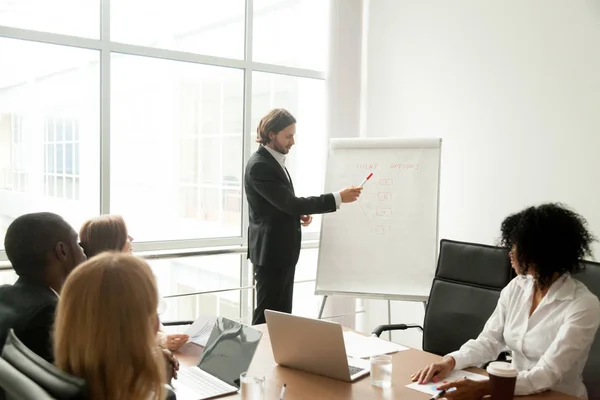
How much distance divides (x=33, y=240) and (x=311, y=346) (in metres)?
0.82

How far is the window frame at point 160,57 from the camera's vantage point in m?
3.31

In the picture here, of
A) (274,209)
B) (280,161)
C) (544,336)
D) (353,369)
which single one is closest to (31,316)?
(353,369)

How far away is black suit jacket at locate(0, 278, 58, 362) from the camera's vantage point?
4.49 feet

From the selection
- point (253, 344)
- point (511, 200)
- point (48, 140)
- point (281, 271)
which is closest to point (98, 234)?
point (253, 344)

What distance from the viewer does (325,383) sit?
1.71m

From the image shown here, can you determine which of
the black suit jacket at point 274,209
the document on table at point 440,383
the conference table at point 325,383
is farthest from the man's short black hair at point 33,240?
the black suit jacket at point 274,209

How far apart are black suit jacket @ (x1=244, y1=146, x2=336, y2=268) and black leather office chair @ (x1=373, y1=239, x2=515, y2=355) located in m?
0.77

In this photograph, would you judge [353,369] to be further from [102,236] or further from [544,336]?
[102,236]

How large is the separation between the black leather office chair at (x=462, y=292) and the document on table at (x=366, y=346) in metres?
0.40

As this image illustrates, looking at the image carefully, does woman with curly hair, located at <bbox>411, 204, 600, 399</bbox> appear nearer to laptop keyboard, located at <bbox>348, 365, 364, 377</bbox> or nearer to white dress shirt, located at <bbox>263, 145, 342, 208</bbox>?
laptop keyboard, located at <bbox>348, 365, 364, 377</bbox>

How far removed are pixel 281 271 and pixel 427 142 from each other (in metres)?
1.09

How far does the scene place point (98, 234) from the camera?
2115 mm

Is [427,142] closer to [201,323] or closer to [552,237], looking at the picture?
[552,237]

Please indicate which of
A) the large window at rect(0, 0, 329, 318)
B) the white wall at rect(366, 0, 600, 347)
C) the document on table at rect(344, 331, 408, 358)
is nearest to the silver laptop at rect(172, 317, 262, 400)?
the document on table at rect(344, 331, 408, 358)
